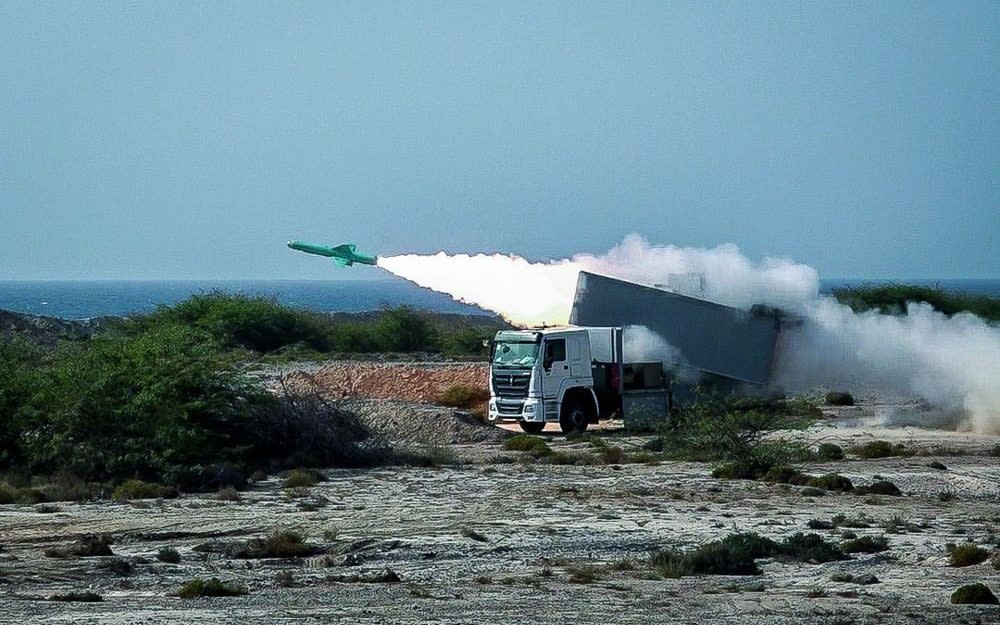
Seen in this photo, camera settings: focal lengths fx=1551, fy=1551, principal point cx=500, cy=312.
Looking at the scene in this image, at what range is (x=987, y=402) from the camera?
3962cm

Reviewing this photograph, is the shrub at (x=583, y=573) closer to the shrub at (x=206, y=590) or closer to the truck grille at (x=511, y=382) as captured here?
the shrub at (x=206, y=590)

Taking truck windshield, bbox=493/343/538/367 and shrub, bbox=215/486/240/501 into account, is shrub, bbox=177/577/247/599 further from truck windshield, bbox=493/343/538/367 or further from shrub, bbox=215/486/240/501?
truck windshield, bbox=493/343/538/367

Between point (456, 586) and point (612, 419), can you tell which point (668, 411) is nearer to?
point (612, 419)

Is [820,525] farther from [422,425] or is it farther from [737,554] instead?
[422,425]

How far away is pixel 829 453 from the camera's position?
34.1 m

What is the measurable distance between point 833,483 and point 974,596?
1130cm

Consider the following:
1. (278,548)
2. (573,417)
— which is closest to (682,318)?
(573,417)

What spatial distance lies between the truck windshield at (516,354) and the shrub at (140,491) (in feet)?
44.3

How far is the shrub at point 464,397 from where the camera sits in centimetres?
4722

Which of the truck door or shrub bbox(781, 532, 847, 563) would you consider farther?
the truck door

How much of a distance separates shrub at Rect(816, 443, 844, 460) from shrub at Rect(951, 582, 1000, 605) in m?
17.2

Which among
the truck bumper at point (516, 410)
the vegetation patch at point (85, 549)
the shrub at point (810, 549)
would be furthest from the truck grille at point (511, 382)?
the vegetation patch at point (85, 549)

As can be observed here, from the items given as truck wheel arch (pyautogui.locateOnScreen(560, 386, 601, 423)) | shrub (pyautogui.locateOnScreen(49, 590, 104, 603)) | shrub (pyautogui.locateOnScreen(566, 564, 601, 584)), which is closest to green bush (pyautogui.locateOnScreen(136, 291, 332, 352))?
truck wheel arch (pyautogui.locateOnScreen(560, 386, 601, 423))

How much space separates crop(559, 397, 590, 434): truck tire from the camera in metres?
39.2
